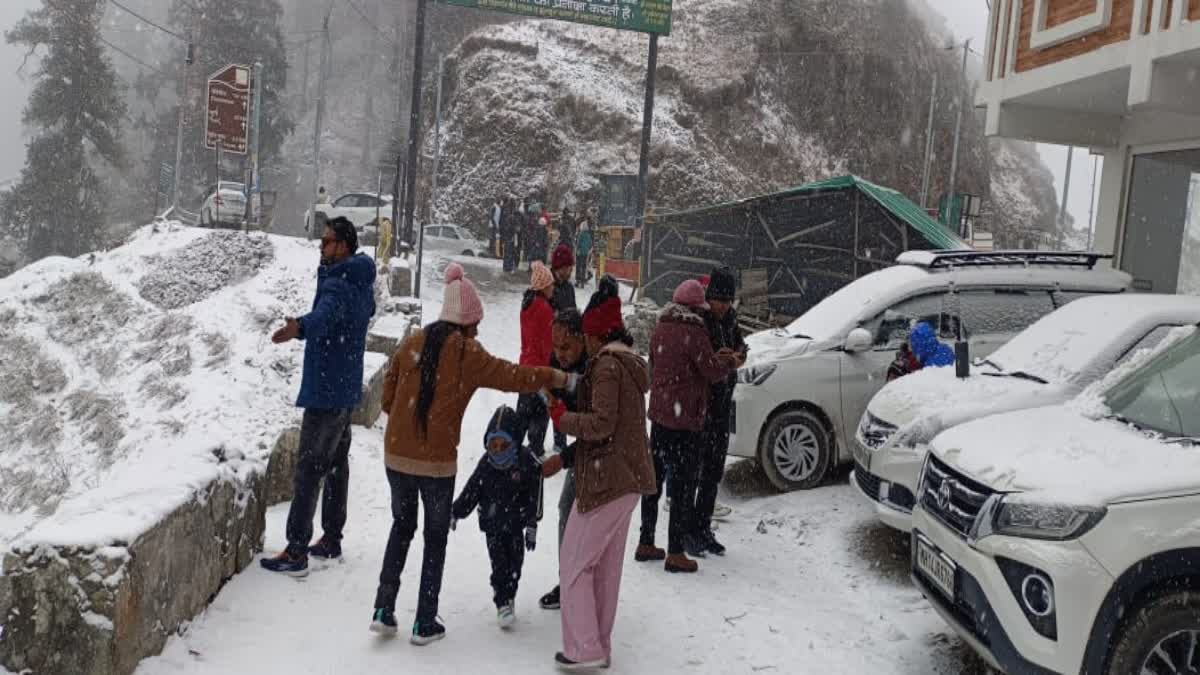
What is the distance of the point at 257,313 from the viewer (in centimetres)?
1159

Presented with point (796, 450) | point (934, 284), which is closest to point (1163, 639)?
point (796, 450)

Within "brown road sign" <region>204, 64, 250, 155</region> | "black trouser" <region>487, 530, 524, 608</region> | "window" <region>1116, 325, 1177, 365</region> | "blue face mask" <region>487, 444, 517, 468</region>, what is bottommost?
"black trouser" <region>487, 530, 524, 608</region>

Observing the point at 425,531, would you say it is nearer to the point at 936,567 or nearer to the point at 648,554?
the point at 648,554

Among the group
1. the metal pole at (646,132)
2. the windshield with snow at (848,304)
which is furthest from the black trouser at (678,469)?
the metal pole at (646,132)

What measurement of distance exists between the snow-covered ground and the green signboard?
17.9m

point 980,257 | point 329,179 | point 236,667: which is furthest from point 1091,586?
point 329,179

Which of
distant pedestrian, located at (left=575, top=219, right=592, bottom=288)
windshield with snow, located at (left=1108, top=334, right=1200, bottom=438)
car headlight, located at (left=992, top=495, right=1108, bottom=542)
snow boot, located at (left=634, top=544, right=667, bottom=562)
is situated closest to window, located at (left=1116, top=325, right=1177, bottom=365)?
windshield with snow, located at (left=1108, top=334, right=1200, bottom=438)

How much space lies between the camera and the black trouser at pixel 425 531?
4.45m

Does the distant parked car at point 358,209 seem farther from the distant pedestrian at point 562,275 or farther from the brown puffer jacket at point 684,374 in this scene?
the brown puffer jacket at point 684,374

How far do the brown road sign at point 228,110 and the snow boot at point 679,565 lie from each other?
13360 mm

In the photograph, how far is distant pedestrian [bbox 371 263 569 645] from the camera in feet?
14.4

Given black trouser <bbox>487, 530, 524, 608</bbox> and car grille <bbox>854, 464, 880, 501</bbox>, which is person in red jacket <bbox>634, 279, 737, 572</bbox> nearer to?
black trouser <bbox>487, 530, 524, 608</bbox>

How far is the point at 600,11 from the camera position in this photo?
2328 centimetres

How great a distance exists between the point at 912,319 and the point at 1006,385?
6.23 feet
